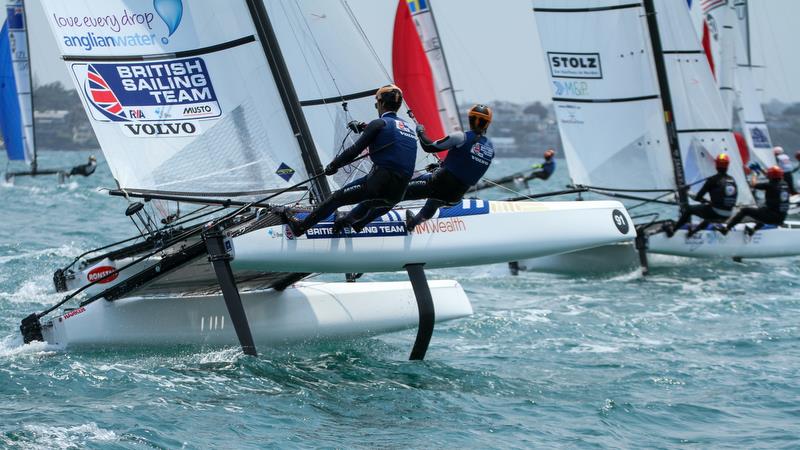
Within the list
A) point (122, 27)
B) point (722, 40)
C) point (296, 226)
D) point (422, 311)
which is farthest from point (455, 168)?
point (722, 40)

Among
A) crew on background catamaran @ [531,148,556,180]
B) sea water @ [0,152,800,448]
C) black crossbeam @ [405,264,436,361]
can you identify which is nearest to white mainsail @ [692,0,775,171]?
crew on background catamaran @ [531,148,556,180]

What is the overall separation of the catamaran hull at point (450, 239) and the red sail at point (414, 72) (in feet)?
27.9

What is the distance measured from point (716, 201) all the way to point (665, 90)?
5.47 feet

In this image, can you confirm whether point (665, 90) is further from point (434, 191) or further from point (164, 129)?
point (164, 129)

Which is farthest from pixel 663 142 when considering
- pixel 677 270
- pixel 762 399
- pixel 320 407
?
pixel 320 407

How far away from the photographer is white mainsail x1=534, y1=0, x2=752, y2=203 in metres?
13.6

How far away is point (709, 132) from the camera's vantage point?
45.3 feet

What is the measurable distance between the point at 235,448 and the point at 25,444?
0.97m

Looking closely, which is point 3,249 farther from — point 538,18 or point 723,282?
point 723,282

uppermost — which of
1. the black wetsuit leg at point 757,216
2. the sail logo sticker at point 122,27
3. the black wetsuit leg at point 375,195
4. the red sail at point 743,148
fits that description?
the sail logo sticker at point 122,27

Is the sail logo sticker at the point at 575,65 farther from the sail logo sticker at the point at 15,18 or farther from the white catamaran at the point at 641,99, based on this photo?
the sail logo sticker at the point at 15,18

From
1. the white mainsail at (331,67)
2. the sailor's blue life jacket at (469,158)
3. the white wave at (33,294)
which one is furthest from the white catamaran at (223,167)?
the white wave at (33,294)

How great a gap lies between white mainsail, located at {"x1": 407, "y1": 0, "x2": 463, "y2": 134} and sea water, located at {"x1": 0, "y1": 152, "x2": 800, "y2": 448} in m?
7.65

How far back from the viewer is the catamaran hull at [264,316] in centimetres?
784
